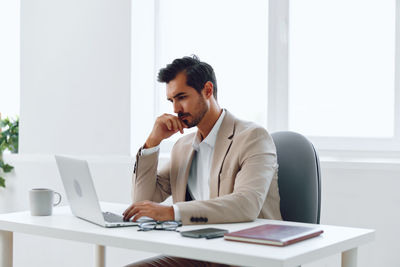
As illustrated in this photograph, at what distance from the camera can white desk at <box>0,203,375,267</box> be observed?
125 centimetres

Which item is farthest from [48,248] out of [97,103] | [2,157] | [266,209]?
[266,209]

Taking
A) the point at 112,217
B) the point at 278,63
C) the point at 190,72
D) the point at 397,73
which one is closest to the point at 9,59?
the point at 278,63

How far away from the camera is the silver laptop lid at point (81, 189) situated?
5.31ft

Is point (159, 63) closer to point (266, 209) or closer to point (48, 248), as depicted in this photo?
point (48, 248)

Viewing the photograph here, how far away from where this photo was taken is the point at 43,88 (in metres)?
3.39

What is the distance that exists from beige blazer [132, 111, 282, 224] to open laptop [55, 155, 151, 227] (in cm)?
23

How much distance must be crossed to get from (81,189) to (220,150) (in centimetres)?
57

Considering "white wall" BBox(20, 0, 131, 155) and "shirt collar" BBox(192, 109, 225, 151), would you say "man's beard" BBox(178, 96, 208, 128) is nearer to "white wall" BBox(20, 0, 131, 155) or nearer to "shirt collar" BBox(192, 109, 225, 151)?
"shirt collar" BBox(192, 109, 225, 151)

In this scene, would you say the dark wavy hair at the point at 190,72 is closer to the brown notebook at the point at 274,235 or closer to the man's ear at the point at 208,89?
the man's ear at the point at 208,89

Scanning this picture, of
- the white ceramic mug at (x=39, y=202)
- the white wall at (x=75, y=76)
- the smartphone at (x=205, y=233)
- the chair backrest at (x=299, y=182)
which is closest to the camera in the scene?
the smartphone at (x=205, y=233)

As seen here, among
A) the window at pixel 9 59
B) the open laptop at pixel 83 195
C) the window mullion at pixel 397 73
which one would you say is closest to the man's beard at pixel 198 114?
the open laptop at pixel 83 195

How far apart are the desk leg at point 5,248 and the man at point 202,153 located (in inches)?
18.3

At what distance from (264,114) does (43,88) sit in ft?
4.53

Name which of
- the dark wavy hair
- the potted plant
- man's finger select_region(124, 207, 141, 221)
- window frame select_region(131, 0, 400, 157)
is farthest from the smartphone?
the potted plant
